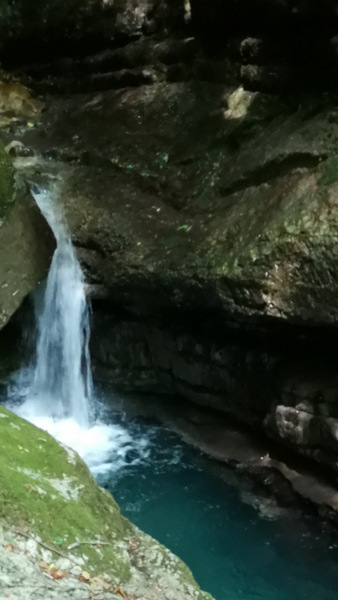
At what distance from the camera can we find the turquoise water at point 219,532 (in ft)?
16.7

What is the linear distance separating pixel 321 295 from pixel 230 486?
2.61 meters

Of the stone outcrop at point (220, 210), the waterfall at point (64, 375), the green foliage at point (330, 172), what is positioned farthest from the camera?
the waterfall at point (64, 375)

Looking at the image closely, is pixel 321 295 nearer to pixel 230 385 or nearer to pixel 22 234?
pixel 230 385

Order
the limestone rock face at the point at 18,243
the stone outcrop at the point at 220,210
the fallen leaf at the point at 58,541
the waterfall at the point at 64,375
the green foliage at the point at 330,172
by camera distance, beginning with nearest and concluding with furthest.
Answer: the fallen leaf at the point at 58,541, the green foliage at the point at 330,172, the stone outcrop at the point at 220,210, the limestone rock face at the point at 18,243, the waterfall at the point at 64,375

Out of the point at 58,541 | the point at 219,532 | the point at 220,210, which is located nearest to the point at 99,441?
the point at 219,532

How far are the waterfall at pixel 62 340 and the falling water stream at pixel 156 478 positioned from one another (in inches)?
0.5

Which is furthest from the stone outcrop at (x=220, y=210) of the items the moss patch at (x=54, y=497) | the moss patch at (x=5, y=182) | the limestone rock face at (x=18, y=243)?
the moss patch at (x=54, y=497)

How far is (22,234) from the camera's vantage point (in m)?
6.70

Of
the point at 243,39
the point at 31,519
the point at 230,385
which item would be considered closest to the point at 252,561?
the point at 230,385

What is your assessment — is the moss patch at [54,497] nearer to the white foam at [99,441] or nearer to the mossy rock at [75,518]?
the mossy rock at [75,518]

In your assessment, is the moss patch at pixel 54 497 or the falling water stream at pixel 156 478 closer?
the moss patch at pixel 54 497

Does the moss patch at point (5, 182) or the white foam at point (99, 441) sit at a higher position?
the moss patch at point (5, 182)

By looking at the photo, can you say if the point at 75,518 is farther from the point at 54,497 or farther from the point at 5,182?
the point at 5,182

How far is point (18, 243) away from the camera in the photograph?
6.63 metres
